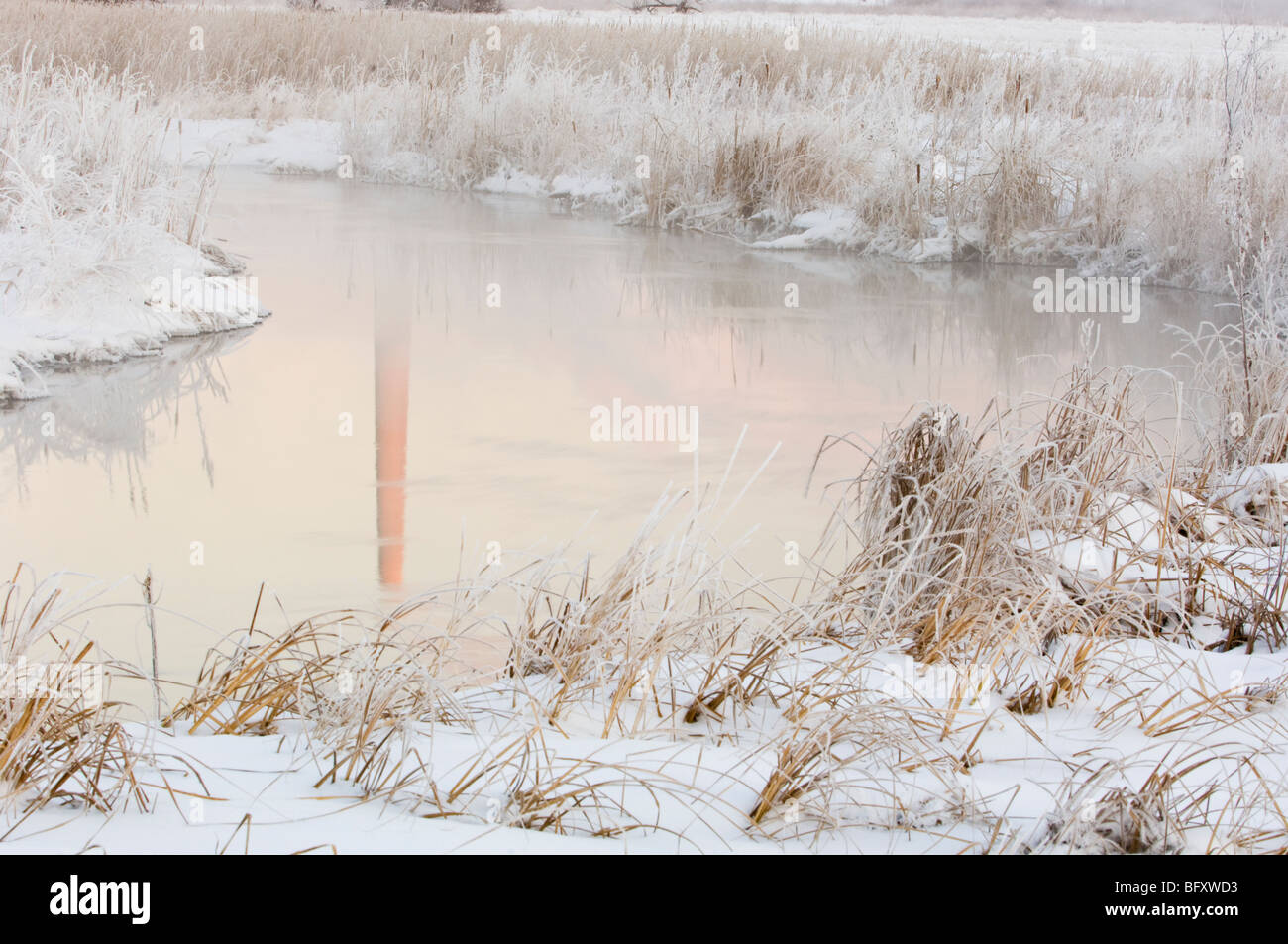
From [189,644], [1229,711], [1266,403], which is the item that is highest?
[1266,403]

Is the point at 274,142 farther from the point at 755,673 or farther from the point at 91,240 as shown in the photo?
the point at 755,673

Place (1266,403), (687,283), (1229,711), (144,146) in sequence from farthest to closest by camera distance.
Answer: (687,283)
(144,146)
(1266,403)
(1229,711)

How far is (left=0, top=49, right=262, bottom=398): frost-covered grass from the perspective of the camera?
4.94 meters

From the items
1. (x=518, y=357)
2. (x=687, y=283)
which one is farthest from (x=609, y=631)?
(x=687, y=283)

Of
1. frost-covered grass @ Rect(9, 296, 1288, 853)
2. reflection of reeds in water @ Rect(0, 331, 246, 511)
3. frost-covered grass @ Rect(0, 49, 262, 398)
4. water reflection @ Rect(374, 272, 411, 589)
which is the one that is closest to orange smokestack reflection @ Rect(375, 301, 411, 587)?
water reflection @ Rect(374, 272, 411, 589)

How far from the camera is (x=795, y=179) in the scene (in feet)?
28.1

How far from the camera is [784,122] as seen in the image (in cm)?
894

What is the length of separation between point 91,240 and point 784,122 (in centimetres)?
517

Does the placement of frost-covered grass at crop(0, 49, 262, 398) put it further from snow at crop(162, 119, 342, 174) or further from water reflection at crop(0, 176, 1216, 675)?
snow at crop(162, 119, 342, 174)

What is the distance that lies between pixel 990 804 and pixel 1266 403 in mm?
2318

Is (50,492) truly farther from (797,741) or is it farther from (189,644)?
(797,741)

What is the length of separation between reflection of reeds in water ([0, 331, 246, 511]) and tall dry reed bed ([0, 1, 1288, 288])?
344 cm

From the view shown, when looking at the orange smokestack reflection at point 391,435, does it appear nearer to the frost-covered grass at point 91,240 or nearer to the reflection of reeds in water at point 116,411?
the reflection of reeds in water at point 116,411

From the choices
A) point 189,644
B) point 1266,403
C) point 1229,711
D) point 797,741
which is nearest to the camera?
point 797,741
